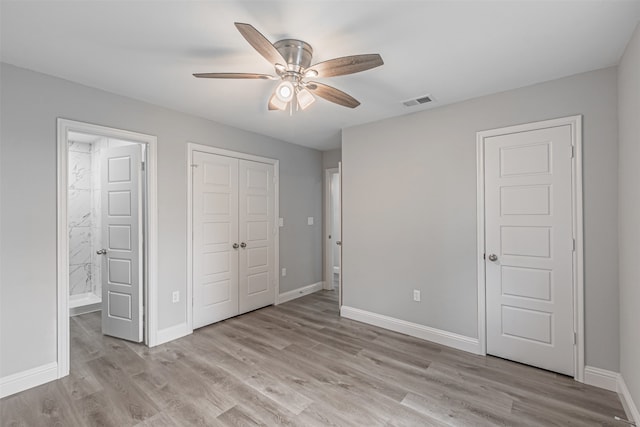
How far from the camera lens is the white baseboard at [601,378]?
7.25 ft

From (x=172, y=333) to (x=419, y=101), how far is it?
11.9 ft

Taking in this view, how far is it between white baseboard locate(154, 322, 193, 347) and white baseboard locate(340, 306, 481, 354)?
1.93 metres

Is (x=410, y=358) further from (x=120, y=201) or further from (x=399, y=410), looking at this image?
(x=120, y=201)

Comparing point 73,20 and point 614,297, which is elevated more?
point 73,20

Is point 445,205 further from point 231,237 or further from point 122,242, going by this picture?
point 122,242

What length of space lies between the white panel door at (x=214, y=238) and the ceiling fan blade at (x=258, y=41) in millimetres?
2073

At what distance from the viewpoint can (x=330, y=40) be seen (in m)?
1.92

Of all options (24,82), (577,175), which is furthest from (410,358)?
(24,82)

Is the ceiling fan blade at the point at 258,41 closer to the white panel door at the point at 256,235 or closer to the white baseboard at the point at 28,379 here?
the white panel door at the point at 256,235

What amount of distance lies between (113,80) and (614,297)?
448 centimetres

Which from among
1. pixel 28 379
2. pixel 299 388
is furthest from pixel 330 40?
pixel 28 379

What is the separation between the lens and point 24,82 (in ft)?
7.48

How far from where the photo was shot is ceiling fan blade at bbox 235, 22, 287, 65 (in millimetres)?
1448

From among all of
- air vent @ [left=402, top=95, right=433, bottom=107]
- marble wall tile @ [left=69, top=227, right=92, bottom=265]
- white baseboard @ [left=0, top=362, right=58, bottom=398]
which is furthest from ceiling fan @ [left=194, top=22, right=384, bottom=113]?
marble wall tile @ [left=69, top=227, right=92, bottom=265]
